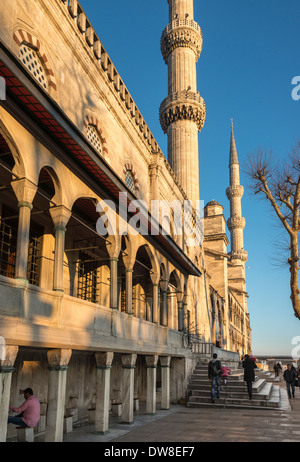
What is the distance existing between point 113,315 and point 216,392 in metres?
7.93

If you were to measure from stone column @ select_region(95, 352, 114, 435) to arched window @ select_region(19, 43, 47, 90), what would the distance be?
785 cm

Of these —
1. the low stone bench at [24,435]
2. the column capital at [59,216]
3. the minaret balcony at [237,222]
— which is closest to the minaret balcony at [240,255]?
the minaret balcony at [237,222]

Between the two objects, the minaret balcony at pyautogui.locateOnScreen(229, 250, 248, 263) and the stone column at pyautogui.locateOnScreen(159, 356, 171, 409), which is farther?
the minaret balcony at pyautogui.locateOnScreen(229, 250, 248, 263)

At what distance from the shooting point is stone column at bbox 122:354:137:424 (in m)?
12.3

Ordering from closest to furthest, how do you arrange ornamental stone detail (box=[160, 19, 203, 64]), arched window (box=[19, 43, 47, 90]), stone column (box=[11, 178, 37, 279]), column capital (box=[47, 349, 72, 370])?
1. stone column (box=[11, 178, 37, 279])
2. column capital (box=[47, 349, 72, 370])
3. arched window (box=[19, 43, 47, 90])
4. ornamental stone detail (box=[160, 19, 203, 64])

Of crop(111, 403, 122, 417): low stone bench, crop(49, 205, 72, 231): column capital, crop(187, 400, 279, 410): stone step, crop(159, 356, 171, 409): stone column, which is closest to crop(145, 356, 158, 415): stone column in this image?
crop(111, 403, 122, 417): low stone bench

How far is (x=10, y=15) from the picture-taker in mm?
10422

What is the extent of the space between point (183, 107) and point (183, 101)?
1.72 ft

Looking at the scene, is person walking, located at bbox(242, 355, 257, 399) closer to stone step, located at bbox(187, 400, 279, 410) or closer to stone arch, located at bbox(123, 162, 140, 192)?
stone step, located at bbox(187, 400, 279, 410)

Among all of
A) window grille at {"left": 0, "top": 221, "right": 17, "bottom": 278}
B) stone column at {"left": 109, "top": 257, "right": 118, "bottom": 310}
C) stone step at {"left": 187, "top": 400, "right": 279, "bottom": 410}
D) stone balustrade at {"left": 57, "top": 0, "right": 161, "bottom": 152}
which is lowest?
stone step at {"left": 187, "top": 400, "right": 279, "bottom": 410}

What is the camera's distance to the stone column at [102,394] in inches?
416

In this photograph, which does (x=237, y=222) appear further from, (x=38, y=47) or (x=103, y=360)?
(x=103, y=360)

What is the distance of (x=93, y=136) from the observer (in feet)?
50.0
